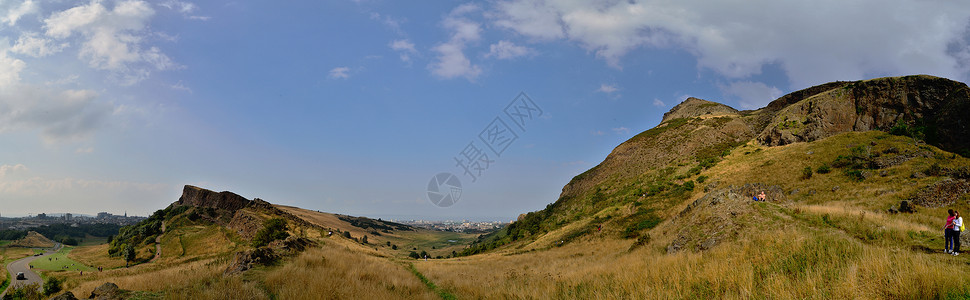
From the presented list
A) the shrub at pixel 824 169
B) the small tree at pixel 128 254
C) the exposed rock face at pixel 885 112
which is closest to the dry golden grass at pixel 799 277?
the shrub at pixel 824 169

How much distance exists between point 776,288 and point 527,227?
67.5 meters

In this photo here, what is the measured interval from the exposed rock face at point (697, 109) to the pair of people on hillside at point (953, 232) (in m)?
82.7

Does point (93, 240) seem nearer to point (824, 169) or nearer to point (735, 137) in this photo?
point (735, 137)

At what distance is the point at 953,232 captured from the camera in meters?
11.2

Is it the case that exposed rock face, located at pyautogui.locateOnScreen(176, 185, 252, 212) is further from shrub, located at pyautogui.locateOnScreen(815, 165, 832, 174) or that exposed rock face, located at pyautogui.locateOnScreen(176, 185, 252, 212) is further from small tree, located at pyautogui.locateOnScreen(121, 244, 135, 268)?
shrub, located at pyautogui.locateOnScreen(815, 165, 832, 174)

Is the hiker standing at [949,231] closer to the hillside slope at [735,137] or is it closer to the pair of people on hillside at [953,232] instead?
the pair of people on hillside at [953,232]

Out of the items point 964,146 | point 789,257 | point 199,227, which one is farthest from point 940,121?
point 199,227

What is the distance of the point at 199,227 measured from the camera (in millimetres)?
80688

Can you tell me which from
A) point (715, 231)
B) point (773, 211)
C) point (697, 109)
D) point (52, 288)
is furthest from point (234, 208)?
point (697, 109)

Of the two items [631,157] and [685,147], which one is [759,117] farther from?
[631,157]

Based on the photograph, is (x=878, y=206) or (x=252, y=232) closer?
(x=878, y=206)

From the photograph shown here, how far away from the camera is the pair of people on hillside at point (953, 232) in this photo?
10.8 m

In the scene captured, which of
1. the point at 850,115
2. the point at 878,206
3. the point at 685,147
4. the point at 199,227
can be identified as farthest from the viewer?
the point at 199,227

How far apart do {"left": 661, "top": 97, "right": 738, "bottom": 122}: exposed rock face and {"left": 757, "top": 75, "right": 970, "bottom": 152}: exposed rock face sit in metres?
34.4
